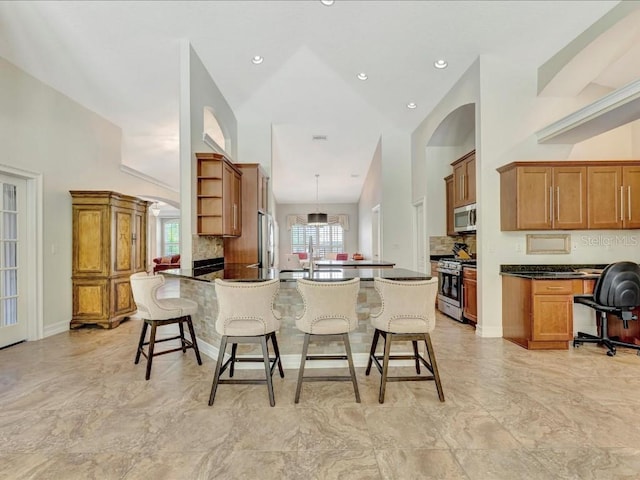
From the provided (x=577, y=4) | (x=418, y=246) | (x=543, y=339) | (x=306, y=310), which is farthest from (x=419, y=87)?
(x=306, y=310)

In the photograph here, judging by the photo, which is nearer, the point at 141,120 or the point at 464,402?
the point at 464,402

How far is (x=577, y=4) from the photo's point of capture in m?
3.68

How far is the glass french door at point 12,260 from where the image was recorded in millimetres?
4184

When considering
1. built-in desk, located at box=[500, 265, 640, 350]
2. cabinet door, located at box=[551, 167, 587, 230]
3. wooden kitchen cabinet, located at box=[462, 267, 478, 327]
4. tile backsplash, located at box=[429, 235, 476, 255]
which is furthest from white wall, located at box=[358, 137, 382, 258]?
built-in desk, located at box=[500, 265, 640, 350]

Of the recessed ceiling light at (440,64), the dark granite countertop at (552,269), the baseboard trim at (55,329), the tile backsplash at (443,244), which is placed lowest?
the baseboard trim at (55,329)

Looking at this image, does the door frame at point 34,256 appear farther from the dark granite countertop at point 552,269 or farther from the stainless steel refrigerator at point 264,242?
the dark granite countertop at point 552,269

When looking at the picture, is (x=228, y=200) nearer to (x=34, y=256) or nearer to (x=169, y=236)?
(x=34, y=256)

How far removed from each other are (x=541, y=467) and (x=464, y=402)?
76 centimetres

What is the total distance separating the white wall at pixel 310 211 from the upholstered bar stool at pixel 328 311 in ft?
35.7

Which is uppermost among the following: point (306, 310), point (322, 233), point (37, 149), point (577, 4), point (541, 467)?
point (577, 4)

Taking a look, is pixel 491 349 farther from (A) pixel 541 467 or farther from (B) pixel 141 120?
(B) pixel 141 120

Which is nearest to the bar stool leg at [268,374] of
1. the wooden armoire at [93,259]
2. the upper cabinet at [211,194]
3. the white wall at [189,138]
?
the white wall at [189,138]

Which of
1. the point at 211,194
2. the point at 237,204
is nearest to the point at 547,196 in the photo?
the point at 211,194

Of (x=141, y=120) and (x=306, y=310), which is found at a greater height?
(x=141, y=120)
